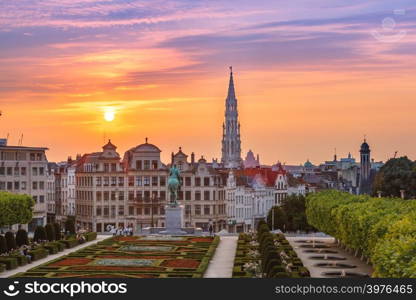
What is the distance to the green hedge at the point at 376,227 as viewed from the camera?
114ft

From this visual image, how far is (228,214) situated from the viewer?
141m

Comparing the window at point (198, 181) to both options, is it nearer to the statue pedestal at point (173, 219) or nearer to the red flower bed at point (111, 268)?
the statue pedestal at point (173, 219)

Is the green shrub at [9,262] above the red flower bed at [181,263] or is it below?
above

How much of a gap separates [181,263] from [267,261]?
36.7ft

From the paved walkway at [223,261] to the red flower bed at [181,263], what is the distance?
3.14 feet

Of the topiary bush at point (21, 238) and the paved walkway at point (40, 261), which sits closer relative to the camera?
the paved walkway at point (40, 261)

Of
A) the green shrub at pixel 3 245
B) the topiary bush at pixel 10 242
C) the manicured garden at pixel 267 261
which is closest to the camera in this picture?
the manicured garden at pixel 267 261

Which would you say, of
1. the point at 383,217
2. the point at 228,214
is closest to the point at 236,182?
the point at 228,214

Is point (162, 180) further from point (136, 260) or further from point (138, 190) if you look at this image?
point (136, 260)

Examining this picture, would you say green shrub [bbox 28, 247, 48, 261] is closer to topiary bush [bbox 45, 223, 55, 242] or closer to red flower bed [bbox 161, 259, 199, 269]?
red flower bed [bbox 161, 259, 199, 269]

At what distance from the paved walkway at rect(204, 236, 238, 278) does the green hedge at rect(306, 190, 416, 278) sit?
7.50 meters

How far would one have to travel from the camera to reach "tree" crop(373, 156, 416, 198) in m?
122

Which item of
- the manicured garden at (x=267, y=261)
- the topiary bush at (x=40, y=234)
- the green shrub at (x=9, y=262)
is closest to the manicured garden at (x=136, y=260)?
the green shrub at (x=9, y=262)

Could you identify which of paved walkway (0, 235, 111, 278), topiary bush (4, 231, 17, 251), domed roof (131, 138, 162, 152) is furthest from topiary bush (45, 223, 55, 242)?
domed roof (131, 138, 162, 152)
